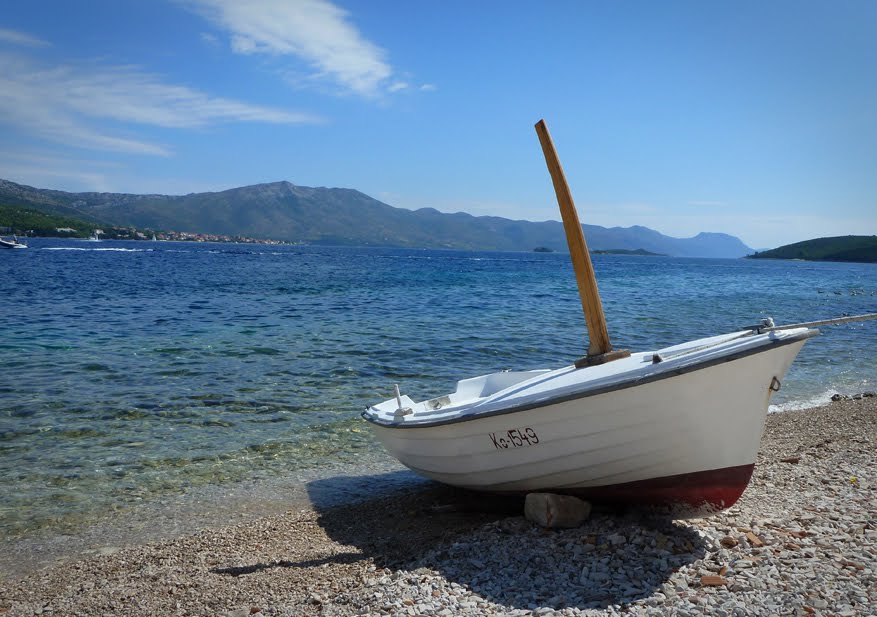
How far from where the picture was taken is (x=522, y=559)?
6.00m

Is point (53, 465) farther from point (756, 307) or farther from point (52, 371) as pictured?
point (756, 307)

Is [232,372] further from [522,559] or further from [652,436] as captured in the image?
[652,436]

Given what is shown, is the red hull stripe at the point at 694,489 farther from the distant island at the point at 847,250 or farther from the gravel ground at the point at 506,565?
the distant island at the point at 847,250

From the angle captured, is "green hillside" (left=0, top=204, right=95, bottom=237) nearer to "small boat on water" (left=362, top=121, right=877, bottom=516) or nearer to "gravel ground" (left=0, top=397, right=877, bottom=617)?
"gravel ground" (left=0, top=397, right=877, bottom=617)

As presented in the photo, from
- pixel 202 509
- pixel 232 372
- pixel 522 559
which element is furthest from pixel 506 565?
Result: pixel 232 372

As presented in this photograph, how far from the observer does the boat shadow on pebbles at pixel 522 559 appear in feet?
17.2

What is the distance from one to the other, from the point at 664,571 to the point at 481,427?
8.01ft

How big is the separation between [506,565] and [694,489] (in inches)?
85.5

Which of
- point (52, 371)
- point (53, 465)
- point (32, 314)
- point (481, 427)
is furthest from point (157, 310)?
point (481, 427)

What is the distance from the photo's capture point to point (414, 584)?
18.5 feet

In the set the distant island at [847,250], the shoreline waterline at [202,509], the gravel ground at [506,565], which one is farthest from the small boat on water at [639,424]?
the distant island at [847,250]

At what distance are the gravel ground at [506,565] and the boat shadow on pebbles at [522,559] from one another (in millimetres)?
19

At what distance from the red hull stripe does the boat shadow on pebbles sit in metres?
0.25

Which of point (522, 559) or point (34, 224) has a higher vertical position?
point (34, 224)
